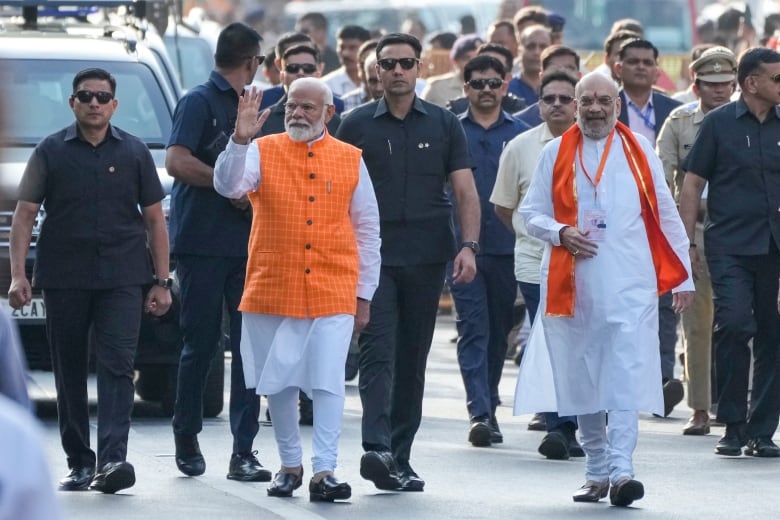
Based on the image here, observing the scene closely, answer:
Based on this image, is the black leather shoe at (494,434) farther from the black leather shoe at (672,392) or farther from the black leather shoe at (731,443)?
the black leather shoe at (672,392)

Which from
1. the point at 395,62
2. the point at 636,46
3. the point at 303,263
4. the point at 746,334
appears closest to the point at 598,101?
the point at 395,62

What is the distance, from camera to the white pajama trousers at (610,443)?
759 cm

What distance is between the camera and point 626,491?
750 centimetres

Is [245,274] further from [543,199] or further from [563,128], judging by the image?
[563,128]

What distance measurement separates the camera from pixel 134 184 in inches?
Answer: 329

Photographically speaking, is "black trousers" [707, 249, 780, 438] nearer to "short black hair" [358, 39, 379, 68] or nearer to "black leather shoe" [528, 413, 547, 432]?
"black leather shoe" [528, 413, 547, 432]

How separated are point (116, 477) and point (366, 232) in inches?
57.7

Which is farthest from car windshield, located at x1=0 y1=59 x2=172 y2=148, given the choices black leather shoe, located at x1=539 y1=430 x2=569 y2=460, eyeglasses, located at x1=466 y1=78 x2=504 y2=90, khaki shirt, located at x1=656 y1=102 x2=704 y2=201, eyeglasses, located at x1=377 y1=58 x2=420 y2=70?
black leather shoe, located at x1=539 y1=430 x2=569 y2=460

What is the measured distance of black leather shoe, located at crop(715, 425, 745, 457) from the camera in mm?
9469

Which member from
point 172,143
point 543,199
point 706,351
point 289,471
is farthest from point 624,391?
point 706,351

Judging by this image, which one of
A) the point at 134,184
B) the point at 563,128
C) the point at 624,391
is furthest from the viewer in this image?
the point at 563,128

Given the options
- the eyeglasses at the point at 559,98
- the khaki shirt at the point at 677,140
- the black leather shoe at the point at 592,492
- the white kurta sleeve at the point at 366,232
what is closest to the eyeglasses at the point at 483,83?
the eyeglasses at the point at 559,98

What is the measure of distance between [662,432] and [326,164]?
3.58 meters

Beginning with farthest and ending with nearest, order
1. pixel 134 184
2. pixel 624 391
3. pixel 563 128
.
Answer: pixel 563 128 → pixel 134 184 → pixel 624 391
